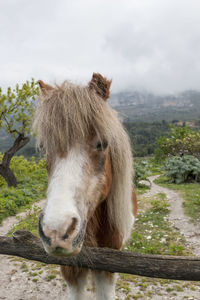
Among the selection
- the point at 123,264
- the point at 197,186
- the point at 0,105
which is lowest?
the point at 197,186

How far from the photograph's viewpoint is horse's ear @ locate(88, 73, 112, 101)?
1.73m

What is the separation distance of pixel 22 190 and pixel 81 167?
883cm

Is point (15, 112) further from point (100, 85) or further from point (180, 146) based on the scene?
point (180, 146)

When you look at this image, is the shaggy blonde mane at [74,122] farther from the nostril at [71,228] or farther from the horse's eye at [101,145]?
the nostril at [71,228]

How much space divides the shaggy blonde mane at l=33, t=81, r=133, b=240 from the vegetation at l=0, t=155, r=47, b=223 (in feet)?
20.5

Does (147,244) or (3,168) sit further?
(3,168)

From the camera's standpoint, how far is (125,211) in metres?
2.12

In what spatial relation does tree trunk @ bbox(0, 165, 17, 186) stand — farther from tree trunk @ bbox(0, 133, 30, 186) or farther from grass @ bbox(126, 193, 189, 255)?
grass @ bbox(126, 193, 189, 255)

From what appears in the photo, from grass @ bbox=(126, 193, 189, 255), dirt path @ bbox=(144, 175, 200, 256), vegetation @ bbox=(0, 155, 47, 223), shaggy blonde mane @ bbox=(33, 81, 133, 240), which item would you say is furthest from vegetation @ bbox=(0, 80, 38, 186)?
shaggy blonde mane @ bbox=(33, 81, 133, 240)

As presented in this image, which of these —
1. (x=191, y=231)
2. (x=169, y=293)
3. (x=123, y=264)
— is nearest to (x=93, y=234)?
(x=123, y=264)

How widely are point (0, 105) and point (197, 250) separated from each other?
30.5 ft

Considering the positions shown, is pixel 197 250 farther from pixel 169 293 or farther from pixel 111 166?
pixel 111 166

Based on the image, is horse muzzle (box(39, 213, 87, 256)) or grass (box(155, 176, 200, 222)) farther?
grass (box(155, 176, 200, 222))

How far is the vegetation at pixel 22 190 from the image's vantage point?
7.50 metres
